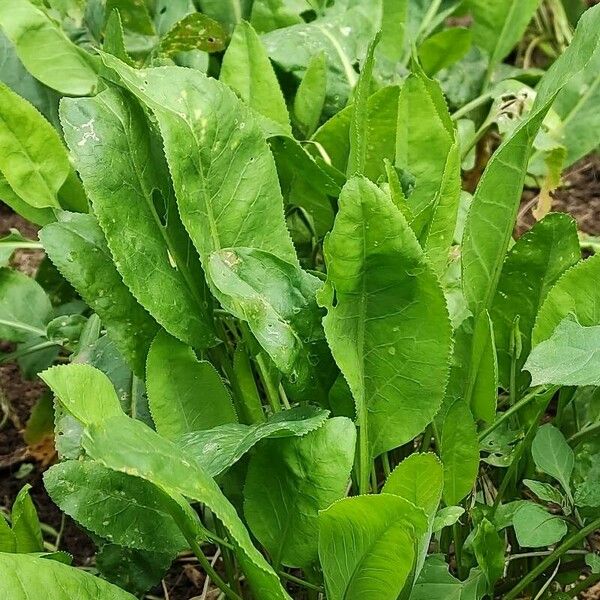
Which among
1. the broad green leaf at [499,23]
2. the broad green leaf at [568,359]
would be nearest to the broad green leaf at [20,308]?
the broad green leaf at [568,359]

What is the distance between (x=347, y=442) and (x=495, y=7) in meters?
0.94

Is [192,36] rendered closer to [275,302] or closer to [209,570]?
[275,302]

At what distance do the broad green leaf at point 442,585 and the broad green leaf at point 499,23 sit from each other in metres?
0.89

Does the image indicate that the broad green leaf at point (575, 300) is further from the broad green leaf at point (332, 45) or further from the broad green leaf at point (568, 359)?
the broad green leaf at point (332, 45)

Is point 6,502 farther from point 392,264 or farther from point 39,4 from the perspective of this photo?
point 392,264

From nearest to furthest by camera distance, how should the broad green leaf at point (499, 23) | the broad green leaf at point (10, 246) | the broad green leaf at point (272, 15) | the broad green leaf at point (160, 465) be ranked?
the broad green leaf at point (160, 465)
the broad green leaf at point (10, 246)
the broad green leaf at point (272, 15)
the broad green leaf at point (499, 23)

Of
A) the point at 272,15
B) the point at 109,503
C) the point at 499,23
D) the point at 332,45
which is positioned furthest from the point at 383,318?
the point at 499,23

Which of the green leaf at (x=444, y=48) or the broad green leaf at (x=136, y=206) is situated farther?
the green leaf at (x=444, y=48)

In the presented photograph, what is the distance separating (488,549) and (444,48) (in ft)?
2.69

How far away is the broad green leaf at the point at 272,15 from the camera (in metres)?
1.25

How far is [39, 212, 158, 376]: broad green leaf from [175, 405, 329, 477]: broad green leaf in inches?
5.3

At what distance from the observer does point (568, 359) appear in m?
0.65

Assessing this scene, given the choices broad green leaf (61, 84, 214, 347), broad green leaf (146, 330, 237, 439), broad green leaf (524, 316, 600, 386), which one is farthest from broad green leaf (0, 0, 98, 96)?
broad green leaf (524, 316, 600, 386)

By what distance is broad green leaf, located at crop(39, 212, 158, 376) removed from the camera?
0.80 meters
